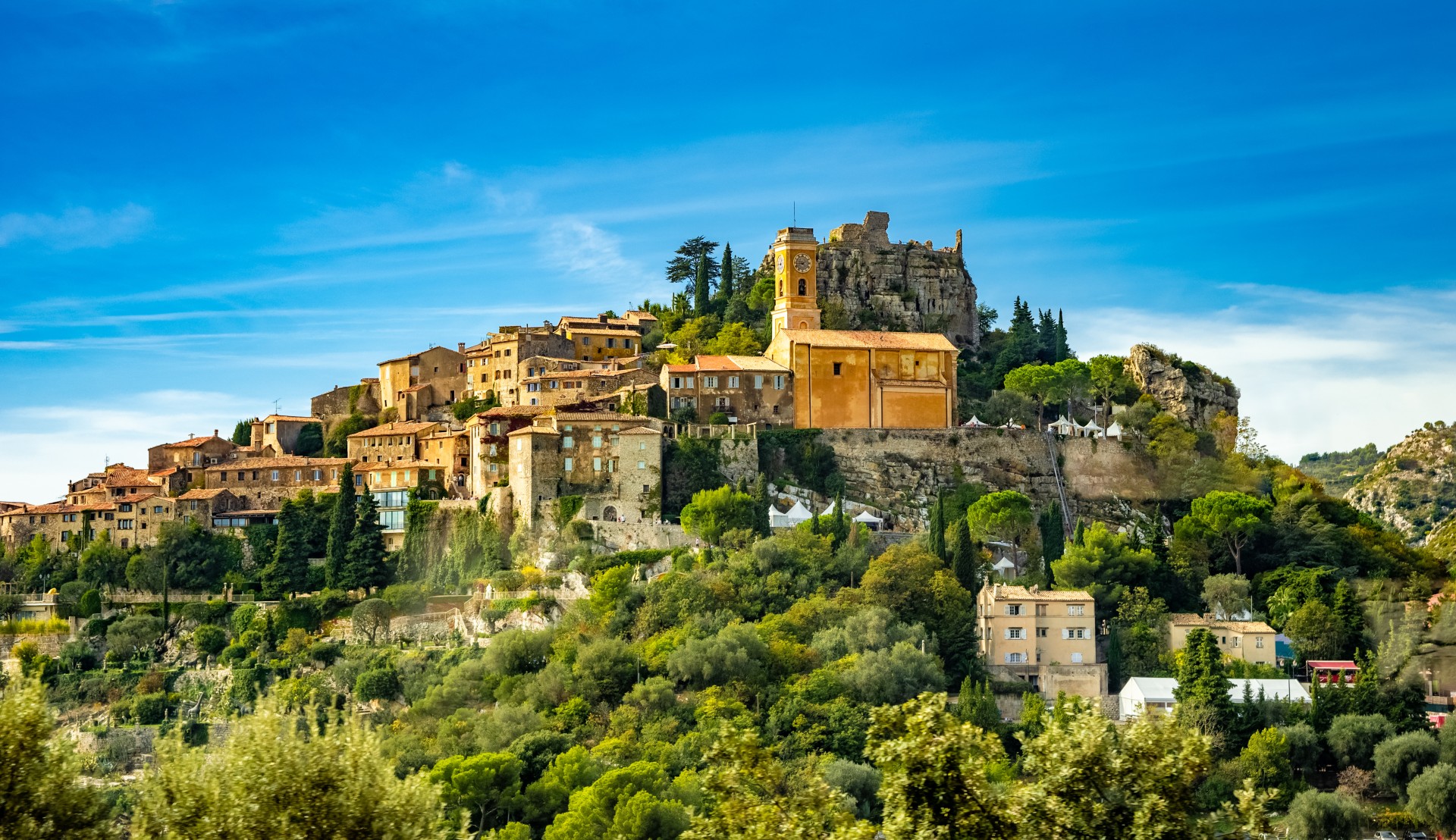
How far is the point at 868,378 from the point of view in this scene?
72.2 meters

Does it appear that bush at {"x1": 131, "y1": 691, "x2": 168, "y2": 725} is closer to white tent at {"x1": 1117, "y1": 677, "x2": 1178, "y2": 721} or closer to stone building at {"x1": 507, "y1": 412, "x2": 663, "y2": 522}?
stone building at {"x1": 507, "y1": 412, "x2": 663, "y2": 522}

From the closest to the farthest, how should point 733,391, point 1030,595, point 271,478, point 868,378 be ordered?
point 1030,595 < point 733,391 < point 868,378 < point 271,478

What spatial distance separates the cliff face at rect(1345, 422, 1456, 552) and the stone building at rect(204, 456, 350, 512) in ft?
176

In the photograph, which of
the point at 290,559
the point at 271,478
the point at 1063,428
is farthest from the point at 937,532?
the point at 271,478

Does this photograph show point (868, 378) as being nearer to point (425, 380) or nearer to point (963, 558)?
point (963, 558)

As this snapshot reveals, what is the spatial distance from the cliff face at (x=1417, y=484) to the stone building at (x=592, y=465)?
45.5 meters

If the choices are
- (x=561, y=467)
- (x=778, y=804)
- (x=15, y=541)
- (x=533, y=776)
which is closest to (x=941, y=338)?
(x=561, y=467)

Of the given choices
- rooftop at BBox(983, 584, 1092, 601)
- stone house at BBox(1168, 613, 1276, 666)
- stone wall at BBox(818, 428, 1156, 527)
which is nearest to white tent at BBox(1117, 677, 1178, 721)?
stone house at BBox(1168, 613, 1276, 666)

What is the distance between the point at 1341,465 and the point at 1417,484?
4687 centimetres

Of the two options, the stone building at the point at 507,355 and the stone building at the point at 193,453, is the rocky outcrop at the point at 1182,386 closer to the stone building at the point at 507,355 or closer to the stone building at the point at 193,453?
the stone building at the point at 507,355

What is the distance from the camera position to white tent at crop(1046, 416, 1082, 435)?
7344cm

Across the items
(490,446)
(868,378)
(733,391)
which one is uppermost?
(868,378)

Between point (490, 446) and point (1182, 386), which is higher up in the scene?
point (1182, 386)

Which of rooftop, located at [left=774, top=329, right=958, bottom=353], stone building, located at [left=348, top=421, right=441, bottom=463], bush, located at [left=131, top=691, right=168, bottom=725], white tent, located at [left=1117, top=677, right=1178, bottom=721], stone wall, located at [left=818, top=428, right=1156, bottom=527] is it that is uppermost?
rooftop, located at [left=774, top=329, right=958, bottom=353]
